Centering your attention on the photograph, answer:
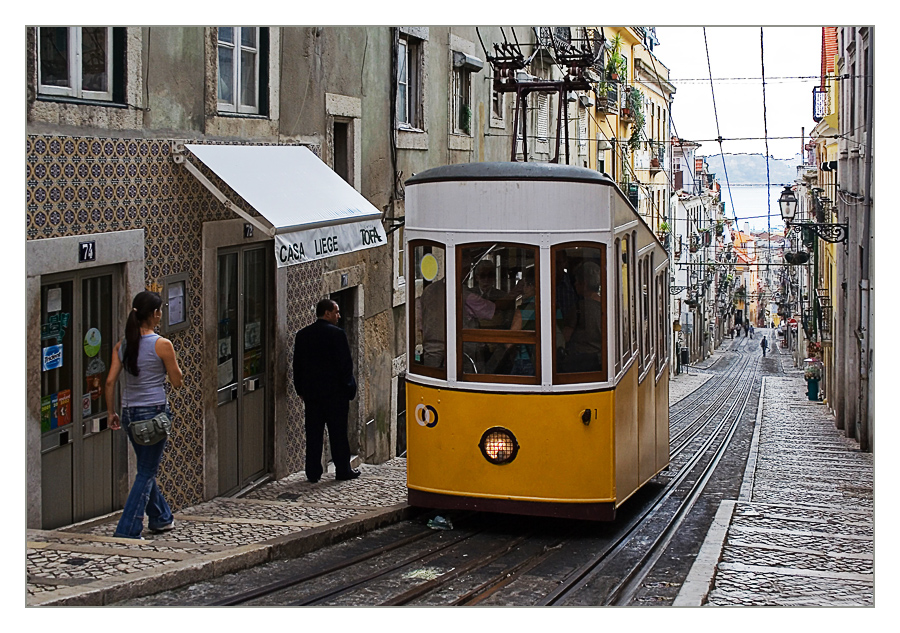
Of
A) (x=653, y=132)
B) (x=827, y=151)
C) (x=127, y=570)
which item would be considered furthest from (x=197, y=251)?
(x=653, y=132)

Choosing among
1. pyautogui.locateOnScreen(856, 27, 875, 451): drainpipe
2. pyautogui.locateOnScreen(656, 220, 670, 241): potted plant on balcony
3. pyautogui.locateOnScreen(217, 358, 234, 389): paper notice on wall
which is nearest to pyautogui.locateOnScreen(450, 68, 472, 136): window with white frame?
pyautogui.locateOnScreen(856, 27, 875, 451): drainpipe

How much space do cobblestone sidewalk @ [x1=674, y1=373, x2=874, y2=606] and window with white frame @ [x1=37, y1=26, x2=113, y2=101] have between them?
417cm

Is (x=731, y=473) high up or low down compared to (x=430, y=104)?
down

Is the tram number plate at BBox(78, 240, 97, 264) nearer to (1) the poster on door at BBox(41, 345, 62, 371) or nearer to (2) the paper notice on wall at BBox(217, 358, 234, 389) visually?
(1) the poster on door at BBox(41, 345, 62, 371)

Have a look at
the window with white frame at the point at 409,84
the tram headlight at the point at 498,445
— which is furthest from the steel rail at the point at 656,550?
the window with white frame at the point at 409,84

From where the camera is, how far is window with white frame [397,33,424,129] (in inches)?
489

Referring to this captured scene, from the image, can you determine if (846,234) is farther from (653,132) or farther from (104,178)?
(653,132)

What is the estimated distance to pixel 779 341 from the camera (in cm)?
8700

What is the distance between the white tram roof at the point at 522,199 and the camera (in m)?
7.25

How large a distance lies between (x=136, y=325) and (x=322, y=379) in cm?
296

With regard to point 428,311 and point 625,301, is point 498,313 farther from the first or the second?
point 625,301

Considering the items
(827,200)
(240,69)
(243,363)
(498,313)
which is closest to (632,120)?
(827,200)

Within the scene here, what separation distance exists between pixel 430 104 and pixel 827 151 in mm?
15249

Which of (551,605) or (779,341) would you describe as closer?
(551,605)
